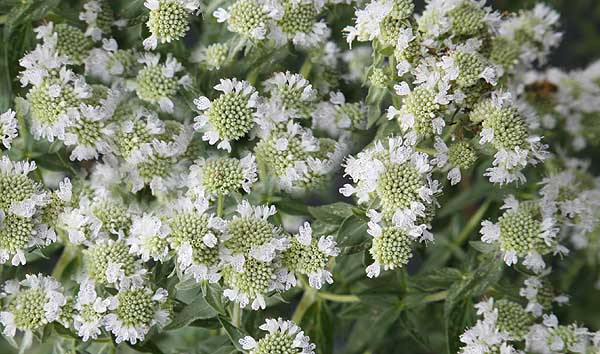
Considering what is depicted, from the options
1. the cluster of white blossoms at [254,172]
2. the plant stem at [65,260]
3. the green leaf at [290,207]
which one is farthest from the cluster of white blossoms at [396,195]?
the plant stem at [65,260]

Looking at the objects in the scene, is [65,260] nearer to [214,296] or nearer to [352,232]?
[214,296]

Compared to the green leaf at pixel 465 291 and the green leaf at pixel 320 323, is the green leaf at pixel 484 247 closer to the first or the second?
the green leaf at pixel 465 291

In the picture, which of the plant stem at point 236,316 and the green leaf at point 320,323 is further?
the green leaf at point 320,323

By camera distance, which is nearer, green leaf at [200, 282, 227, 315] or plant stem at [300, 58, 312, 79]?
green leaf at [200, 282, 227, 315]

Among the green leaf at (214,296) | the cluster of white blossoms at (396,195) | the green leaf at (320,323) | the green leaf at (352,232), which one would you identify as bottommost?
the green leaf at (320,323)

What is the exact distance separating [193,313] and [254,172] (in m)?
0.22

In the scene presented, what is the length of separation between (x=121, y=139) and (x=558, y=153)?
0.90 m

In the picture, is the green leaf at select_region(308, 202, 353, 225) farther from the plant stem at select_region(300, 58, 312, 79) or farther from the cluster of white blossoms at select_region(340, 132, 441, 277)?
the plant stem at select_region(300, 58, 312, 79)

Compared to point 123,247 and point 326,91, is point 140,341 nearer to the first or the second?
point 123,247

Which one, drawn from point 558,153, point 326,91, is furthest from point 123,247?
point 558,153

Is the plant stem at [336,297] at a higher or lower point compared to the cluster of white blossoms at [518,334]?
lower

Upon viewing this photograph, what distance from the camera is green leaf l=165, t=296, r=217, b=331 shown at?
3.68ft

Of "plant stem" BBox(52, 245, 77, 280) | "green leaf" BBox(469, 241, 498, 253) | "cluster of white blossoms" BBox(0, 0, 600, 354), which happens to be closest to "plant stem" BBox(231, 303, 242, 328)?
"cluster of white blossoms" BBox(0, 0, 600, 354)

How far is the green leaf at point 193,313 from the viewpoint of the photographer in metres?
1.12
